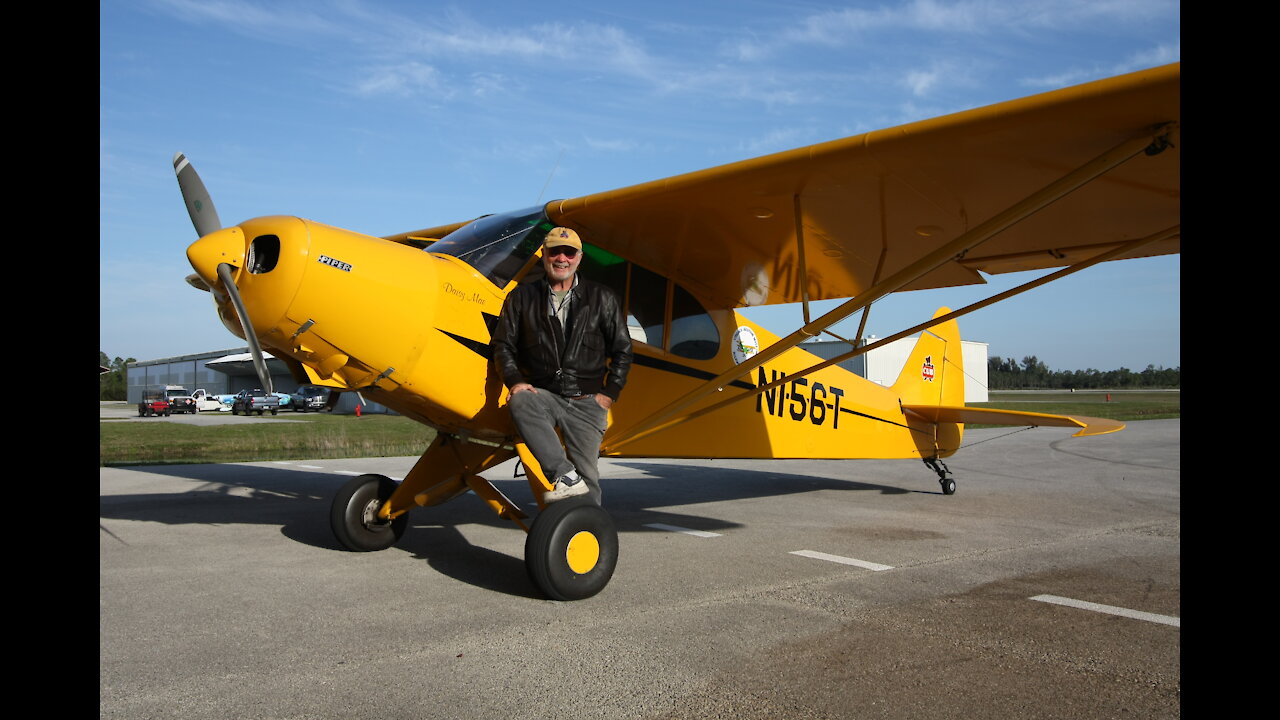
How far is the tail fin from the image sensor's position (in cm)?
966

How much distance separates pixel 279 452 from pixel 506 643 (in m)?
13.4

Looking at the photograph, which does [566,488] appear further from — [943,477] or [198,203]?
[943,477]

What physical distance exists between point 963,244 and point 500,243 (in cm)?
285

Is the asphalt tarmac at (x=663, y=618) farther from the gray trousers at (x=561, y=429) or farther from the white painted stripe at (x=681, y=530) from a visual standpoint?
the gray trousers at (x=561, y=429)

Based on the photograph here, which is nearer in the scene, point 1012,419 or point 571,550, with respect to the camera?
point 571,550

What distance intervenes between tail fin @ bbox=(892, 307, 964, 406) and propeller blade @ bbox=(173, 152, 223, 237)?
7.47 meters

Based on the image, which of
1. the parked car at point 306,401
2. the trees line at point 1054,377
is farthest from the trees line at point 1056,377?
the parked car at point 306,401

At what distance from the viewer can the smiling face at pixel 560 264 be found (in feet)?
15.1

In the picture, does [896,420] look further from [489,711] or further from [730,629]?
[489,711]

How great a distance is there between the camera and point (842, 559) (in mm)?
5523

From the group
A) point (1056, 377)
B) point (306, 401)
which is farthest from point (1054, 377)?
point (306, 401)

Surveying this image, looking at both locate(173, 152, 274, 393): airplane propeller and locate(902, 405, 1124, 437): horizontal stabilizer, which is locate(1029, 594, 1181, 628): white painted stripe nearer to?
locate(902, 405, 1124, 437): horizontal stabilizer

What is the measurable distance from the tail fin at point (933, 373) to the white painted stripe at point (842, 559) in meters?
4.29

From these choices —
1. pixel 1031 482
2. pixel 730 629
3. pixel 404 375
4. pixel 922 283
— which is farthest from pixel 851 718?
pixel 1031 482
